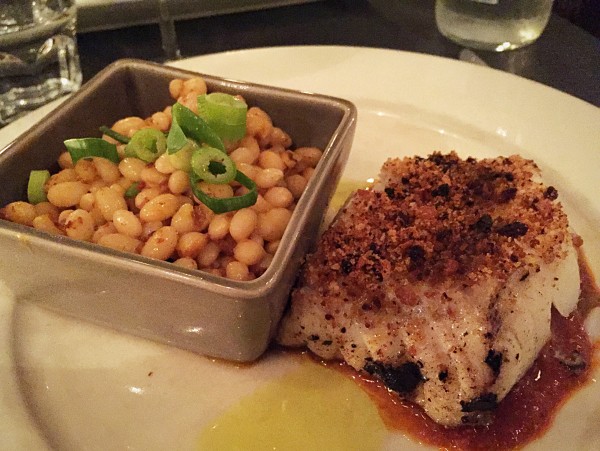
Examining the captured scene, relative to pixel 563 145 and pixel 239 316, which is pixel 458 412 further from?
pixel 563 145

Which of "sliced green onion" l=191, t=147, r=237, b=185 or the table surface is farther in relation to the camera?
the table surface

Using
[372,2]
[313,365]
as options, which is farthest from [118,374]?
[372,2]

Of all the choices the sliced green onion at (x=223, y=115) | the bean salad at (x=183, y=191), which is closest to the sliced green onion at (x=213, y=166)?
the bean salad at (x=183, y=191)

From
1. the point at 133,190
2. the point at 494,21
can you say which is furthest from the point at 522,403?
the point at 494,21

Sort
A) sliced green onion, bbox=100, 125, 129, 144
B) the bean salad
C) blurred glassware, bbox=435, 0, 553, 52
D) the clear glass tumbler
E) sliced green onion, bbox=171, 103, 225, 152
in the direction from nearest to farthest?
the bean salad, sliced green onion, bbox=171, 103, 225, 152, sliced green onion, bbox=100, 125, 129, 144, the clear glass tumbler, blurred glassware, bbox=435, 0, 553, 52

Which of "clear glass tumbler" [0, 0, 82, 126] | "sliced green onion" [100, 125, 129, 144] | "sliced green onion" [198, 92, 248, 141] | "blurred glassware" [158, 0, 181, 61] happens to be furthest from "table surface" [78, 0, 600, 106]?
"sliced green onion" [198, 92, 248, 141]

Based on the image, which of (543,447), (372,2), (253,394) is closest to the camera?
(543,447)

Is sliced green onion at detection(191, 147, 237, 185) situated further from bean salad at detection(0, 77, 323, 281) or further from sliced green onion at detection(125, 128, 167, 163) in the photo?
sliced green onion at detection(125, 128, 167, 163)
